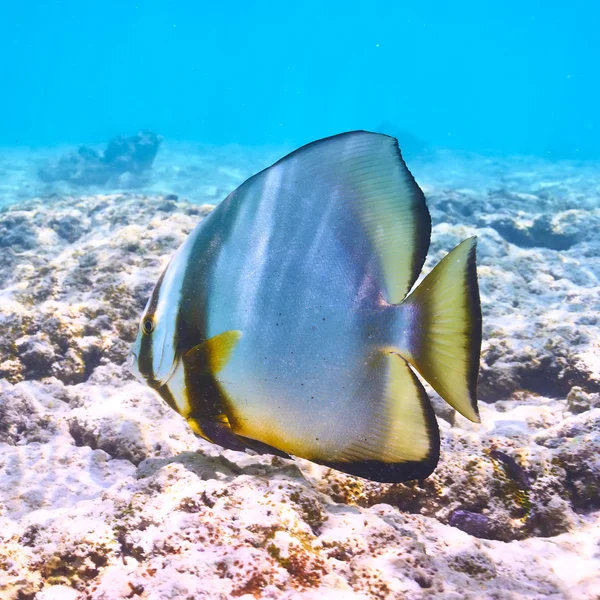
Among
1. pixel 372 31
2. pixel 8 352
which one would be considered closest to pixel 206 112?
pixel 8 352

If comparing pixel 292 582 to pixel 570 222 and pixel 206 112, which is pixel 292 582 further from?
pixel 206 112

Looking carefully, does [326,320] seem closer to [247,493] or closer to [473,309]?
[473,309]

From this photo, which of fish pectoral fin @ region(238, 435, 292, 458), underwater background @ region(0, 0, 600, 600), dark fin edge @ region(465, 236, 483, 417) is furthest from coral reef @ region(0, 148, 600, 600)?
dark fin edge @ region(465, 236, 483, 417)

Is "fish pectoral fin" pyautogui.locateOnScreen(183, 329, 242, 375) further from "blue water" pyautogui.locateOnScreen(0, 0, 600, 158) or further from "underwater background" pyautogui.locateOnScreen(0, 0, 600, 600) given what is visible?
"blue water" pyautogui.locateOnScreen(0, 0, 600, 158)

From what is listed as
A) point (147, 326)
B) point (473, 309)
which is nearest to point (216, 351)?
point (147, 326)

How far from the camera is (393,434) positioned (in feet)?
3.08

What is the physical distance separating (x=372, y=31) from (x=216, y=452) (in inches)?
5270

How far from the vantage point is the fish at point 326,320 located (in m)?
0.91

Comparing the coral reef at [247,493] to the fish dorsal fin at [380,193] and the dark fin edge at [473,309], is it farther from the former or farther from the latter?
the fish dorsal fin at [380,193]

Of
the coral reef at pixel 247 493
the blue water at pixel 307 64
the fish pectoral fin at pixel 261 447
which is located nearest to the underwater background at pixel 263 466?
the coral reef at pixel 247 493

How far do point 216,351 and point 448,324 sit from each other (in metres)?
0.50

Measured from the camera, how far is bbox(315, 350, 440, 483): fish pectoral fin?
93cm

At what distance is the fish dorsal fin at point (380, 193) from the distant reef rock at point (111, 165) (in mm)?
16059

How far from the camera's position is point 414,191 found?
977mm
